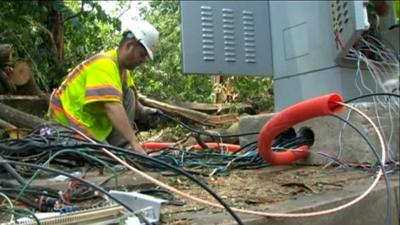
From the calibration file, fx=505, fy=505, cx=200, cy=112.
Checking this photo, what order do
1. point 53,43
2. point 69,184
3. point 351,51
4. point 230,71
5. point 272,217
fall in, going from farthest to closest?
1. point 53,43
2. point 230,71
3. point 351,51
4. point 69,184
5. point 272,217

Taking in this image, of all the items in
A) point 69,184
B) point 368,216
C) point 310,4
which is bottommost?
point 368,216

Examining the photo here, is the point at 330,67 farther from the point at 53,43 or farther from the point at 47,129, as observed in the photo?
the point at 53,43

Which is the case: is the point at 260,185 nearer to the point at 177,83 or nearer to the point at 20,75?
the point at 20,75

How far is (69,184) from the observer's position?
2111 mm

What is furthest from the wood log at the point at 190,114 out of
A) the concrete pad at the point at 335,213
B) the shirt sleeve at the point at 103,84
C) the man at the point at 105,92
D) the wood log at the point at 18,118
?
the concrete pad at the point at 335,213

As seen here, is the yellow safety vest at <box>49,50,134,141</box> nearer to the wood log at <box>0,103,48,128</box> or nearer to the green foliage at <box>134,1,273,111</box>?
the wood log at <box>0,103,48,128</box>

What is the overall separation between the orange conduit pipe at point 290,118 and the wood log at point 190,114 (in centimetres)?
329

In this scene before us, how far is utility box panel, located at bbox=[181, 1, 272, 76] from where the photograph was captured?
3492 millimetres

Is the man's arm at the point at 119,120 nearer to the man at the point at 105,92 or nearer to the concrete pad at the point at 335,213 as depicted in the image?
the man at the point at 105,92

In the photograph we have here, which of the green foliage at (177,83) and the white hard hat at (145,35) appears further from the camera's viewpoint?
the green foliage at (177,83)

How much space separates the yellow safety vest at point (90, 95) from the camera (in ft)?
11.1

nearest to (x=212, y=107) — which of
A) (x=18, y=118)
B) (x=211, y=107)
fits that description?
(x=211, y=107)

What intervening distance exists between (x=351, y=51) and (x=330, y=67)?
0.18 metres

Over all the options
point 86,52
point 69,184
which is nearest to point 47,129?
point 69,184
